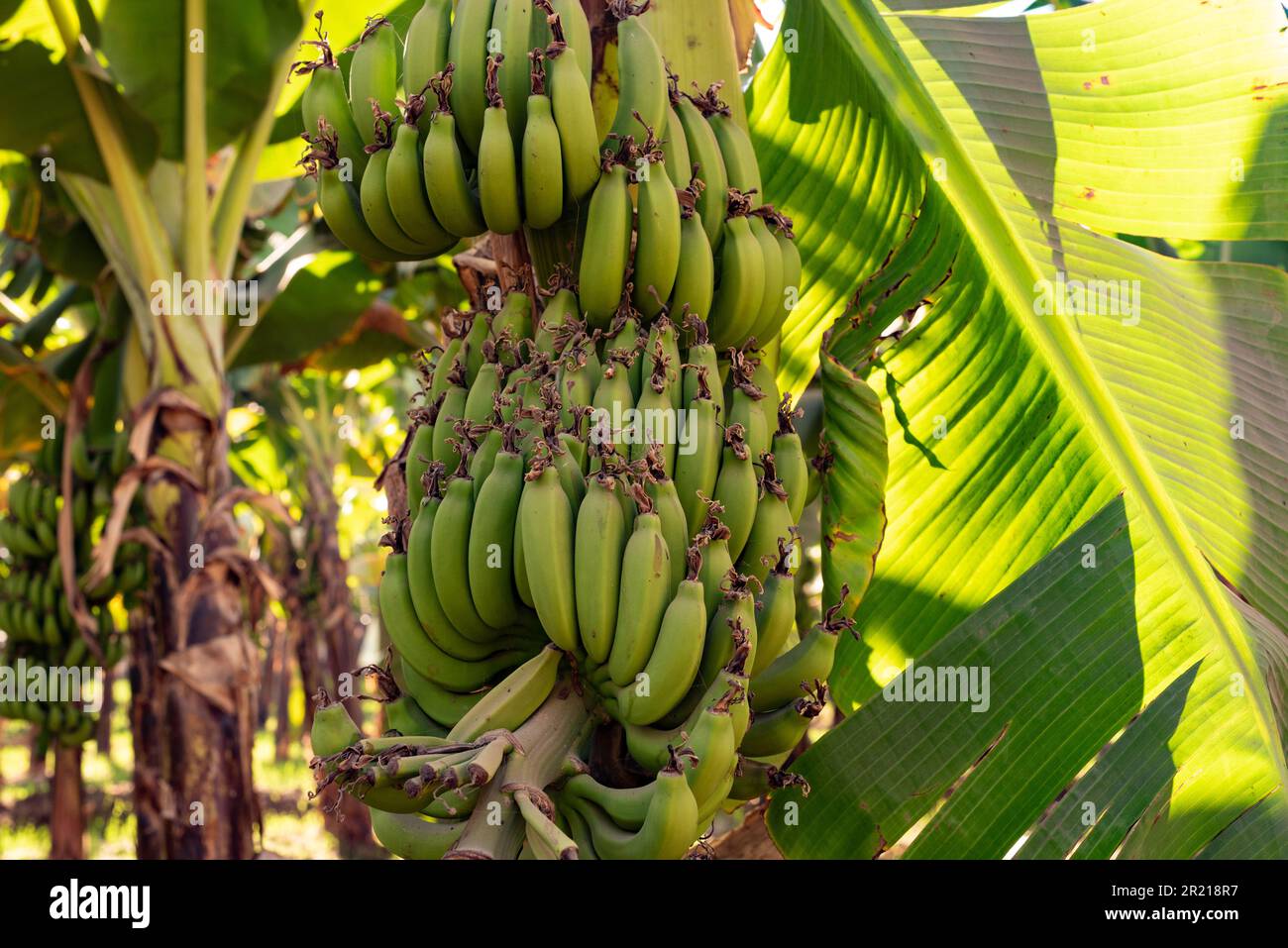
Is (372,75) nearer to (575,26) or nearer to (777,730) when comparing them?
(575,26)

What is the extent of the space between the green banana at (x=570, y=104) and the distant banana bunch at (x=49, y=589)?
156 inches

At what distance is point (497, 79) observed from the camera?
58.1 inches

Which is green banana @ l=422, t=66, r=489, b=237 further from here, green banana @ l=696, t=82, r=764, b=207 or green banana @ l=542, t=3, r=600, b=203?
green banana @ l=696, t=82, r=764, b=207

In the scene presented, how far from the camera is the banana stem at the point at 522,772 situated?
1.19 metres

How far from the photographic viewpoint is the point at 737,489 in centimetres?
147

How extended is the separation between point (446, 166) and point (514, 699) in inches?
29.6

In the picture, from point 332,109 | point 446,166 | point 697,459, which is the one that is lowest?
point 697,459

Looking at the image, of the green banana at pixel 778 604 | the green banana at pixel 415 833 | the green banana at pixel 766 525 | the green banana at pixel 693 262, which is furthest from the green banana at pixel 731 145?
the green banana at pixel 415 833

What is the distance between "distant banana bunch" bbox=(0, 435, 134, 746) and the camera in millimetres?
4898

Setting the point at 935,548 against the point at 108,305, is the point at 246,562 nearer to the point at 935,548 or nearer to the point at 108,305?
the point at 108,305

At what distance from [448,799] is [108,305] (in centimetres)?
387

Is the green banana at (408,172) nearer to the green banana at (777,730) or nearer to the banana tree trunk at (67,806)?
the green banana at (777,730)

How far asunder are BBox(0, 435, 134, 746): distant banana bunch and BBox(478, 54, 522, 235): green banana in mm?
3883

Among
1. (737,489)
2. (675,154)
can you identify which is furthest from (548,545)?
(675,154)
